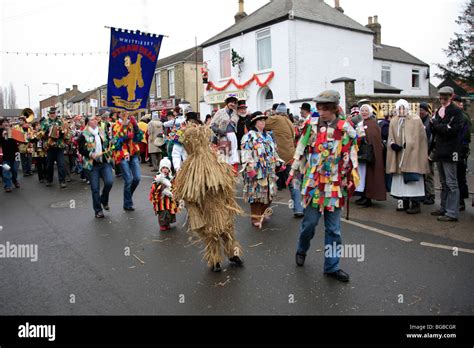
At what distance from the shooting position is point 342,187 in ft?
15.2

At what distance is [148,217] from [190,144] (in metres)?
3.46

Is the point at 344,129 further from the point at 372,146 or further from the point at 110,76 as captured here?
the point at 110,76

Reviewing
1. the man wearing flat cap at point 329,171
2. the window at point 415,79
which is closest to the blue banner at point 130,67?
the man wearing flat cap at point 329,171

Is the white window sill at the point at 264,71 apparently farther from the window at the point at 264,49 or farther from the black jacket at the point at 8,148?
the black jacket at the point at 8,148

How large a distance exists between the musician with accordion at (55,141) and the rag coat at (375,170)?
344 inches

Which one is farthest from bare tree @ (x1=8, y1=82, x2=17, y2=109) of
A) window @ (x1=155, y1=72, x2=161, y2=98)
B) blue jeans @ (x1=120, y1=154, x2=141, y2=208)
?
blue jeans @ (x1=120, y1=154, x2=141, y2=208)

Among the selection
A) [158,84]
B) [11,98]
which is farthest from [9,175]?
[11,98]

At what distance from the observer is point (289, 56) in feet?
70.3

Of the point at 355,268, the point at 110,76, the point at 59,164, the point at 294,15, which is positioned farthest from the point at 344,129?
the point at 294,15

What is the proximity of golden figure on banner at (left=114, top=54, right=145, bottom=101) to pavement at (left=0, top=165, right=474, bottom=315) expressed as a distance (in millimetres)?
2516

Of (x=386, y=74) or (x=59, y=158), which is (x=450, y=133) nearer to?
(x=59, y=158)

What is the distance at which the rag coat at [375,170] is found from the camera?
7.96 m

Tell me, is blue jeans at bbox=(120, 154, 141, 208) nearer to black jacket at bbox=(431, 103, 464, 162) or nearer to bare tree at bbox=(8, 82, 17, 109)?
black jacket at bbox=(431, 103, 464, 162)
